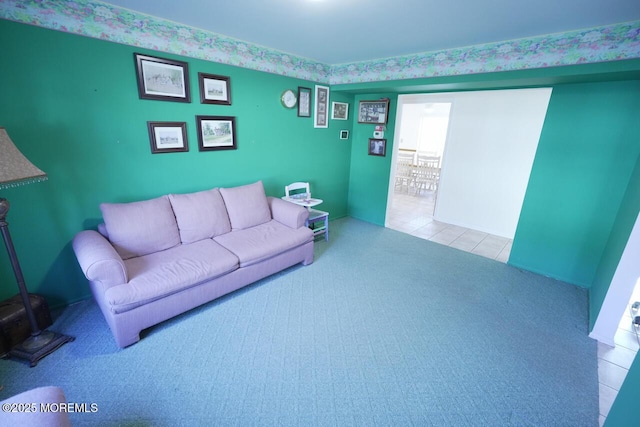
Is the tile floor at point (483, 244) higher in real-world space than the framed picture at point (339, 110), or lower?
lower

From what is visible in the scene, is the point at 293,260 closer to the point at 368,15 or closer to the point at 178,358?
the point at 178,358

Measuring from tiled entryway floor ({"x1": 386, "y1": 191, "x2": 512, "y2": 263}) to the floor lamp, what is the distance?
4073 mm

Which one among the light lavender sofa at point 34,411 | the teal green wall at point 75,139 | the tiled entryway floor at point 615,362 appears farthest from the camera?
the teal green wall at point 75,139

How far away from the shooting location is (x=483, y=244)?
13.1ft

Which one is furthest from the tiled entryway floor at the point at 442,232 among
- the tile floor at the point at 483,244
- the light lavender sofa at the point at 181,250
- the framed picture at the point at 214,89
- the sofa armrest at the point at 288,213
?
the framed picture at the point at 214,89

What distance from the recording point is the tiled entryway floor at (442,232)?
3805 mm

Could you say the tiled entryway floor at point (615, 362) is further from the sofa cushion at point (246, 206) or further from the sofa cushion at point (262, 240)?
the sofa cushion at point (246, 206)

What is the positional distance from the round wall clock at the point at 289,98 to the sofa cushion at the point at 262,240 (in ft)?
5.15

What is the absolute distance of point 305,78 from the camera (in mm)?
3666

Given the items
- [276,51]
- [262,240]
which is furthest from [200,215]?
[276,51]

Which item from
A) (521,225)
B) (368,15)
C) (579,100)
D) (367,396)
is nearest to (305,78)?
(368,15)

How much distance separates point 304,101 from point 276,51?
0.71 metres

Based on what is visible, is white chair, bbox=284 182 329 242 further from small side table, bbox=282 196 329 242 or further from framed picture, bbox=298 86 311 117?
framed picture, bbox=298 86 311 117

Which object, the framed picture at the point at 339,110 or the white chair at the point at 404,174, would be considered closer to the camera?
the framed picture at the point at 339,110
